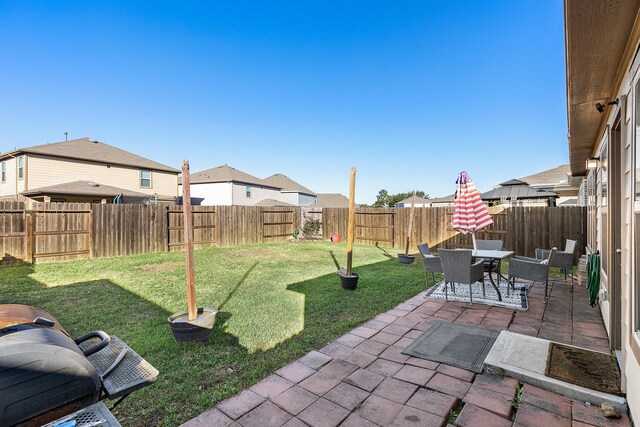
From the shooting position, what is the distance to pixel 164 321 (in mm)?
3846

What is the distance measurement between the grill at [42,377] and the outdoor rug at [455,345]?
7.56ft

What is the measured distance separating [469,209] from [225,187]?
1996 cm

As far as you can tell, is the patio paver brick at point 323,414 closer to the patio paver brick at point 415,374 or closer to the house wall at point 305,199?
the patio paver brick at point 415,374

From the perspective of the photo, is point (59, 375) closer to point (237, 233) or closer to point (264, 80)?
point (237, 233)

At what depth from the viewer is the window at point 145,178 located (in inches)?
632

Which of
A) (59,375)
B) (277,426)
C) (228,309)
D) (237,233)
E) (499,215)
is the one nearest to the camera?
(59,375)

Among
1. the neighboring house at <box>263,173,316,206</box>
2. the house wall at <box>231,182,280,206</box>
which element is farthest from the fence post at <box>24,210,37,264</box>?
the neighboring house at <box>263,173,316,206</box>

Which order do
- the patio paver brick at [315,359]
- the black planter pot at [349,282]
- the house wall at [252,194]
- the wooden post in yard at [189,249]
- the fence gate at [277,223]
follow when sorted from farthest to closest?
the house wall at [252,194]
the fence gate at [277,223]
the black planter pot at [349,282]
the wooden post in yard at [189,249]
the patio paver brick at [315,359]

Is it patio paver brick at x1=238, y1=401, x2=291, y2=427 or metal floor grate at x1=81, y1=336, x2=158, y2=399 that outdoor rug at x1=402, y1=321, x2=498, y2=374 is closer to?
patio paver brick at x1=238, y1=401, x2=291, y2=427

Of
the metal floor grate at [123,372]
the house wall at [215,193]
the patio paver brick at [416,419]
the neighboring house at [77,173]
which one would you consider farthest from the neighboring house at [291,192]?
the patio paver brick at [416,419]

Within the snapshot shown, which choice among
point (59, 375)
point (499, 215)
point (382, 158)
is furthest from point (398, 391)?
point (382, 158)

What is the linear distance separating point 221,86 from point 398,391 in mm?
13674

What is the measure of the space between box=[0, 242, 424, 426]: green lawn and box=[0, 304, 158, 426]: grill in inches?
28.7

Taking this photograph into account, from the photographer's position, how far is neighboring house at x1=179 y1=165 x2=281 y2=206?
74.4 feet
